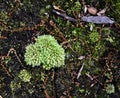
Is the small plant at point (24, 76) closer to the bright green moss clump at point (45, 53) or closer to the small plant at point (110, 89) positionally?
the bright green moss clump at point (45, 53)

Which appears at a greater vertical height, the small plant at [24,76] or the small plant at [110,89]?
the small plant at [24,76]

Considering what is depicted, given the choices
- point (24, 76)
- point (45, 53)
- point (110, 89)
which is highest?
point (45, 53)


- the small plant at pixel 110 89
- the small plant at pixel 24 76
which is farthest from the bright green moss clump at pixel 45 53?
the small plant at pixel 110 89

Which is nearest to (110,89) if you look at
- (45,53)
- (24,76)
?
(45,53)

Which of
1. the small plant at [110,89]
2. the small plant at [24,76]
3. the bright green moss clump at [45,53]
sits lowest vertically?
the small plant at [110,89]

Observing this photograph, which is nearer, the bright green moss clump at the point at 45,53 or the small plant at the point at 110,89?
the bright green moss clump at the point at 45,53

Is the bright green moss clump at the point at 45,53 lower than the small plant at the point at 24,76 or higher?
higher

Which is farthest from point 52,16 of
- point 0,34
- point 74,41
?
point 0,34

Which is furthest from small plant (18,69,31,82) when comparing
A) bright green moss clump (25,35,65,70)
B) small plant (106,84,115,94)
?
small plant (106,84,115,94)

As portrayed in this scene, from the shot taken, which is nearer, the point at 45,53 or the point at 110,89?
the point at 45,53

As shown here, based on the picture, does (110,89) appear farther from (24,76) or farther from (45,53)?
(24,76)
